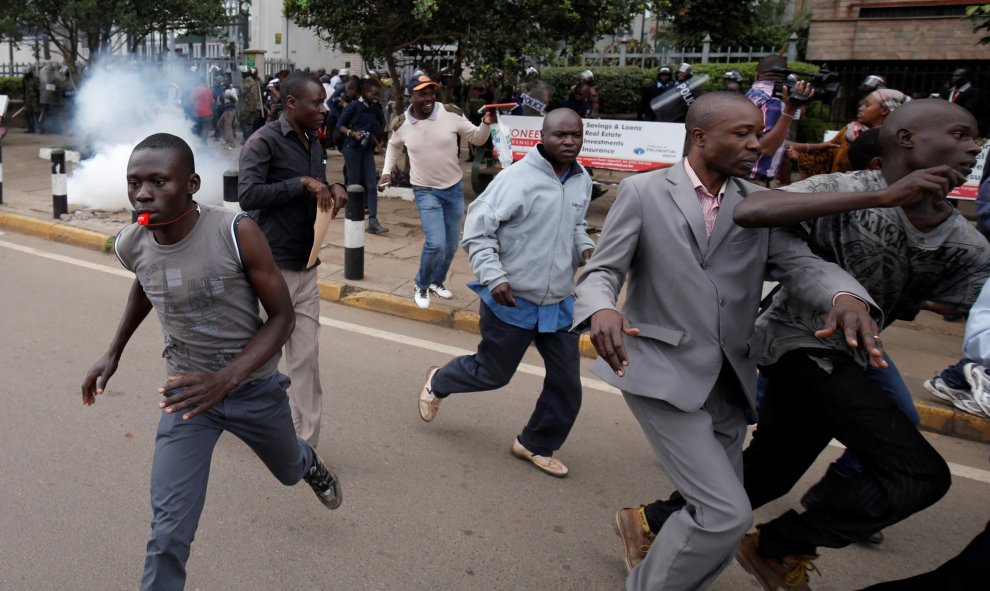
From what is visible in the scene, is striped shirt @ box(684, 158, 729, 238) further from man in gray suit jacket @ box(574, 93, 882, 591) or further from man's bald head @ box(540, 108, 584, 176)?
man's bald head @ box(540, 108, 584, 176)

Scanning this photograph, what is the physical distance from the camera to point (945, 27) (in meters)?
15.7

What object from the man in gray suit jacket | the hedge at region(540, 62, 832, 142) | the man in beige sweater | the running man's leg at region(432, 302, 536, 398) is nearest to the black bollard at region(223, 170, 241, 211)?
the man in beige sweater

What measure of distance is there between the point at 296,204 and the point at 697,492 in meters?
2.40

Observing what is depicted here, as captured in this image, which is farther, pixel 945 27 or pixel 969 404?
pixel 945 27

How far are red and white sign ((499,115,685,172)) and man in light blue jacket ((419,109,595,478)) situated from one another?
5.33 meters

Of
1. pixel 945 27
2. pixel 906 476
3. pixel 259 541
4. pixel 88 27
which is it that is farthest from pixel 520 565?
pixel 88 27

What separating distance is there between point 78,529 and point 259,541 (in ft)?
2.49

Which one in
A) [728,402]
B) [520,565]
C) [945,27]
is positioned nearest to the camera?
[728,402]

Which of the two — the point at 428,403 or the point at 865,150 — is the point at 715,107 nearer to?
the point at 865,150

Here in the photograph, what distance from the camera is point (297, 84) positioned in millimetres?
4078

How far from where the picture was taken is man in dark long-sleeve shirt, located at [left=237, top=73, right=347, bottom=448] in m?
4.03

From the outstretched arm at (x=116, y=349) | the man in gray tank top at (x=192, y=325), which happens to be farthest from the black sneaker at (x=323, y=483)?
the outstretched arm at (x=116, y=349)

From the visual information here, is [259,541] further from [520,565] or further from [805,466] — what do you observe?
[805,466]

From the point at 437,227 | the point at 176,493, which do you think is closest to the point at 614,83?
the point at 437,227
